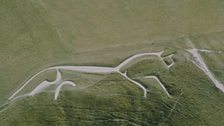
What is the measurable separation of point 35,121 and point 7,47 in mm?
2754

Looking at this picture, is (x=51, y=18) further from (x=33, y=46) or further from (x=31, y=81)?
(x=31, y=81)

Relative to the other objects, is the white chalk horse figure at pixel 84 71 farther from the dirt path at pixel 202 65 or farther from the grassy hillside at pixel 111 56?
the dirt path at pixel 202 65

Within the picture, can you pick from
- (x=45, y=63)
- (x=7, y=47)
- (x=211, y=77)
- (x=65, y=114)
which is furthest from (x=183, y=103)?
(x=7, y=47)

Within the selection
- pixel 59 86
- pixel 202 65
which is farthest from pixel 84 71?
pixel 202 65

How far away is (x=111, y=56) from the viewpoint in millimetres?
→ 14883

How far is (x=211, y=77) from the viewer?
48.4 ft

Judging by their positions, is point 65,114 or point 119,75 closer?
point 65,114

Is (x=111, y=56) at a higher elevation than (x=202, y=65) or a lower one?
higher

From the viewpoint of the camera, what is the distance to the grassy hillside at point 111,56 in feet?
44.4

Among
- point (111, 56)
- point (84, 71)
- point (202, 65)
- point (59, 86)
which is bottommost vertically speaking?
point (202, 65)

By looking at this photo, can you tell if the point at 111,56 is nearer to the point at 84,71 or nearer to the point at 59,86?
the point at 84,71

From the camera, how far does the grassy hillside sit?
44.4ft

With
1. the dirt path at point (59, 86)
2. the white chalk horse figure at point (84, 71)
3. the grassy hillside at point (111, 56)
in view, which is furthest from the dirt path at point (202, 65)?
the dirt path at point (59, 86)

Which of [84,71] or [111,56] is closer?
[84,71]
